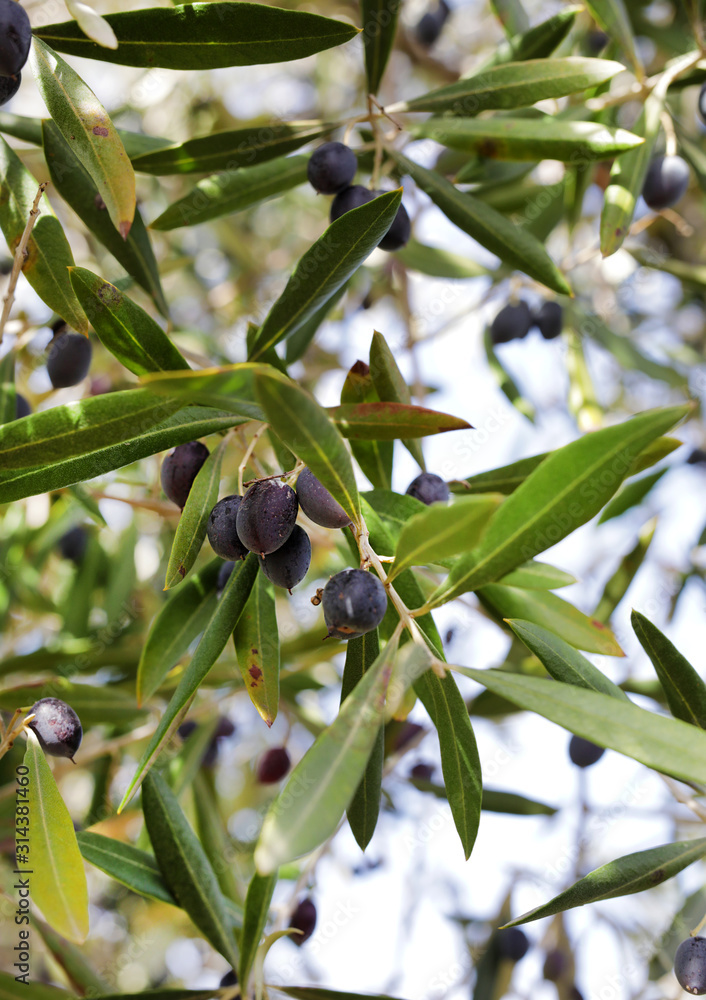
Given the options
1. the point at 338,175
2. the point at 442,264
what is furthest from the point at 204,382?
the point at 442,264

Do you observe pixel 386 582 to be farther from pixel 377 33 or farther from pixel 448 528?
pixel 377 33

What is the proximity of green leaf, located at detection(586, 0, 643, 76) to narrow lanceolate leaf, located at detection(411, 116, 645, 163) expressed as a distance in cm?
44

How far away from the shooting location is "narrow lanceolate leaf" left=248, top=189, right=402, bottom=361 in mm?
1069

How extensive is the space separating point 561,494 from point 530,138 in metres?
0.81

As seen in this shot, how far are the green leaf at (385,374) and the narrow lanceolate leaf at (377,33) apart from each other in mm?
696

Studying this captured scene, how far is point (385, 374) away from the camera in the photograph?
1.23 metres

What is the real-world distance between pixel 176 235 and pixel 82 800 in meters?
2.73

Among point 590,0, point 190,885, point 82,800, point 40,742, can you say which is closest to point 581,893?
point 190,885

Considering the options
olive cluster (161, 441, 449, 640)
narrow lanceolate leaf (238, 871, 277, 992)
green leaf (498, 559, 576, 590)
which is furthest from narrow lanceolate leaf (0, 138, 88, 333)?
narrow lanceolate leaf (238, 871, 277, 992)

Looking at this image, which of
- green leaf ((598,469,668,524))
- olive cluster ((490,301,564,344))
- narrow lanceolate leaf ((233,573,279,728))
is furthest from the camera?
olive cluster ((490,301,564,344))

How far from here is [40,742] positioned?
4.23 ft

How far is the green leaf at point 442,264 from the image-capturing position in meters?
2.35

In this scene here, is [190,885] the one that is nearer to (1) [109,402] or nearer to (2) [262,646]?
(2) [262,646]

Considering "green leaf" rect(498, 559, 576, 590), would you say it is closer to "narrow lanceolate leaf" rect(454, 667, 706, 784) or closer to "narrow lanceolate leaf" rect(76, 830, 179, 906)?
"narrow lanceolate leaf" rect(454, 667, 706, 784)
